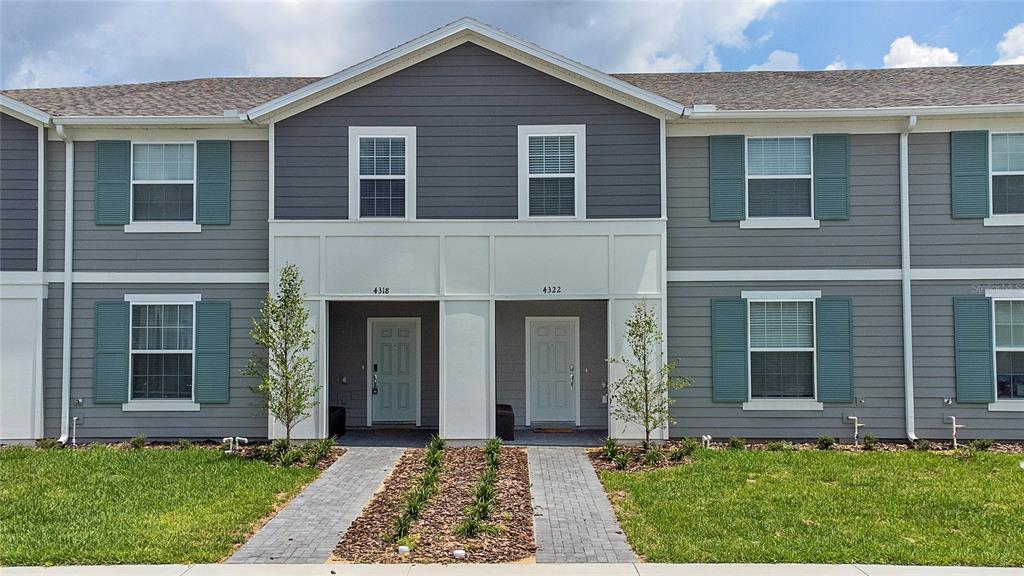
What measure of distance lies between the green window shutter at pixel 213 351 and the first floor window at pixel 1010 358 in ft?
41.3

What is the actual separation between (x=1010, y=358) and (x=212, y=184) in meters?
13.4

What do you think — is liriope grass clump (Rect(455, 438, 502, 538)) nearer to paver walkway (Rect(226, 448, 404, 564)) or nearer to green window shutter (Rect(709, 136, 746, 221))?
paver walkway (Rect(226, 448, 404, 564))

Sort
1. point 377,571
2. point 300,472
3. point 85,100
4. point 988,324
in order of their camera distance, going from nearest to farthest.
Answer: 1. point 377,571
2. point 300,472
3. point 988,324
4. point 85,100

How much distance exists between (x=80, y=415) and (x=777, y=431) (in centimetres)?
1149

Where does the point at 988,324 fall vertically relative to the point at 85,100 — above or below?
below

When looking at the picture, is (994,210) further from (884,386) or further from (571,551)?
(571,551)

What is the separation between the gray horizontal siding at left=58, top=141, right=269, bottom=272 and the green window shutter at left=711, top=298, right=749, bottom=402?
298 inches

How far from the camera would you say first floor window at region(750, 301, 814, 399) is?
1143cm

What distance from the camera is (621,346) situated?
1122cm

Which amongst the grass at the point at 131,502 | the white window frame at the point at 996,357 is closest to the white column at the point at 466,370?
the grass at the point at 131,502

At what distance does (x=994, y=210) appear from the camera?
11305mm

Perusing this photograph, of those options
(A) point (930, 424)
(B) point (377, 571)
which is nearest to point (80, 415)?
(B) point (377, 571)

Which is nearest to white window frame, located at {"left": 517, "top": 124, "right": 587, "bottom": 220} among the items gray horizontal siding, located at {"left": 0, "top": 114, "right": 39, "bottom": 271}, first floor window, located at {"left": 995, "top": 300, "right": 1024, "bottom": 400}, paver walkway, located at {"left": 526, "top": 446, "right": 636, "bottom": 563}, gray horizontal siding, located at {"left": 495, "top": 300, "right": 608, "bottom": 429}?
gray horizontal siding, located at {"left": 495, "top": 300, "right": 608, "bottom": 429}

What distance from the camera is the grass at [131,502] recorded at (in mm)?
6184
